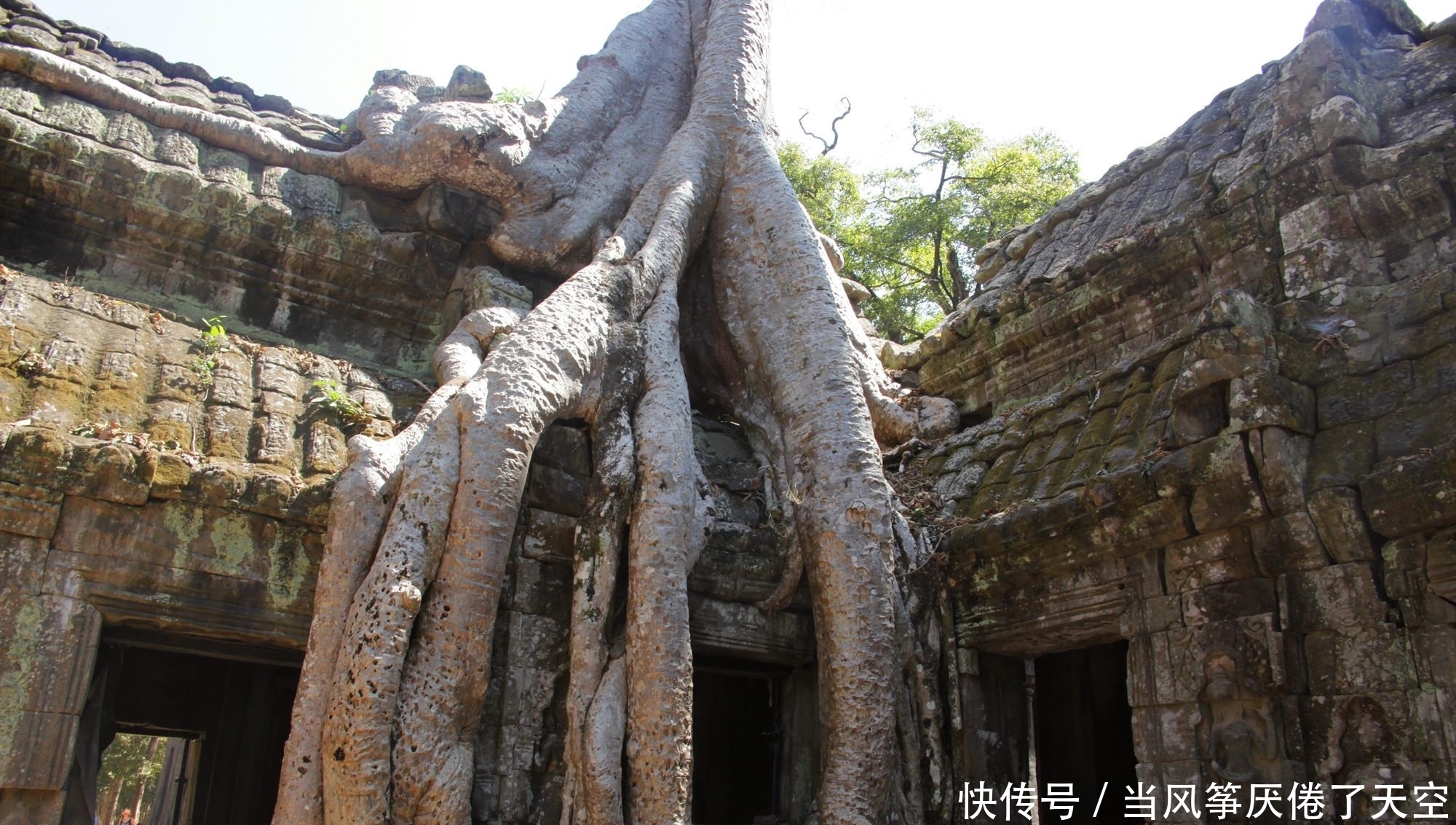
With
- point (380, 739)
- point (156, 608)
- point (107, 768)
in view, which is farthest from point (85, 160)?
point (107, 768)

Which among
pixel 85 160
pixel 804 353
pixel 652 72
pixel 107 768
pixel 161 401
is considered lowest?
pixel 107 768

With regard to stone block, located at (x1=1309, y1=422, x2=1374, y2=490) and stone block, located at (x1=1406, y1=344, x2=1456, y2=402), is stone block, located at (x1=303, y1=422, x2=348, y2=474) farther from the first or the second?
stone block, located at (x1=1406, y1=344, x2=1456, y2=402)

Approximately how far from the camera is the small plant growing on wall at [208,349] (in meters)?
4.12

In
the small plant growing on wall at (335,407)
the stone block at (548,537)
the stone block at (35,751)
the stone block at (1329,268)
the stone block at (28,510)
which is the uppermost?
the stone block at (1329,268)

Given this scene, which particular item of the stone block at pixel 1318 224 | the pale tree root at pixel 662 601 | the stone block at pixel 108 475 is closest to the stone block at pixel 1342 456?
the stone block at pixel 1318 224

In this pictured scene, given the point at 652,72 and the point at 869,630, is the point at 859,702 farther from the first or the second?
the point at 652,72

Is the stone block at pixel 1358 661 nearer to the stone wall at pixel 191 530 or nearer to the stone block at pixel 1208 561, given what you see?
the stone block at pixel 1208 561

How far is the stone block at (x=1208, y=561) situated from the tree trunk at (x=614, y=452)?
1.11m

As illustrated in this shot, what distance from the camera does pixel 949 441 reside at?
5629mm

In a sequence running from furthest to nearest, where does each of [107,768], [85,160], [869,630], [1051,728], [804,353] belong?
[107,768]
[1051,728]
[804,353]
[85,160]
[869,630]

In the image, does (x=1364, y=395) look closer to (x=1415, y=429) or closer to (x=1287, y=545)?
(x=1415, y=429)

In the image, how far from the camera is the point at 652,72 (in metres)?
6.60

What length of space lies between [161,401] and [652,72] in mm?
3789

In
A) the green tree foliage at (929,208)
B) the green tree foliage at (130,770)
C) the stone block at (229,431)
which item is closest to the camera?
the stone block at (229,431)
